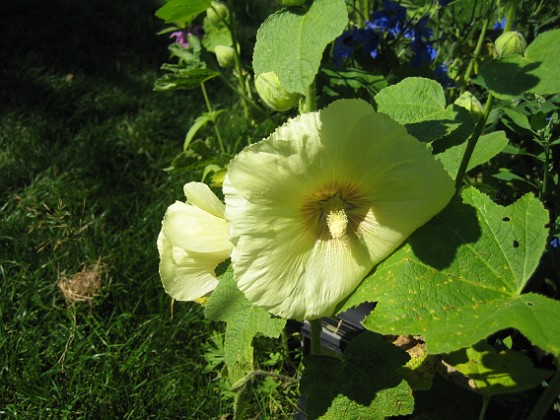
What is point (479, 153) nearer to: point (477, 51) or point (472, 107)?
point (472, 107)

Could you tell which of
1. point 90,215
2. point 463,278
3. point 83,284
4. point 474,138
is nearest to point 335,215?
point 463,278

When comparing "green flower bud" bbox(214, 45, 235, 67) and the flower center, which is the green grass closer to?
"green flower bud" bbox(214, 45, 235, 67)

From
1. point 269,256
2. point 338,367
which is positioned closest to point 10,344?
point 338,367

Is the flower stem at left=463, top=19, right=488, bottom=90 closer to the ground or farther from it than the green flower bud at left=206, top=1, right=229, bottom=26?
closer to the ground

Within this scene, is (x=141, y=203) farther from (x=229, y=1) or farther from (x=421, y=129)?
(x=421, y=129)

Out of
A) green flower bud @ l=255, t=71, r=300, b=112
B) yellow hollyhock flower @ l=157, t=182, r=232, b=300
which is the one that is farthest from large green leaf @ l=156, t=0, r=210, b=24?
yellow hollyhock flower @ l=157, t=182, r=232, b=300

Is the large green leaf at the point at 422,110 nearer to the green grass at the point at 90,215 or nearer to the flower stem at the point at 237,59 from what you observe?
the flower stem at the point at 237,59
